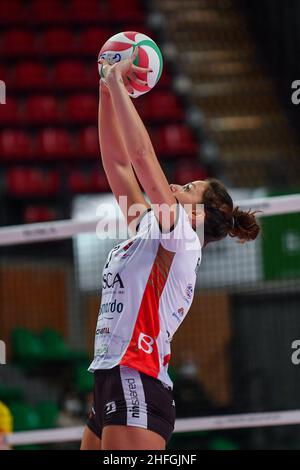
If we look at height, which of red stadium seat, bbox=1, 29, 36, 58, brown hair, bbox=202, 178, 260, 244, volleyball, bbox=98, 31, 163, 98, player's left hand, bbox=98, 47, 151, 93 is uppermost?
red stadium seat, bbox=1, 29, 36, 58

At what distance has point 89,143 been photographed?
453 inches

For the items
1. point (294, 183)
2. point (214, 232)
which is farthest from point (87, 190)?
point (214, 232)

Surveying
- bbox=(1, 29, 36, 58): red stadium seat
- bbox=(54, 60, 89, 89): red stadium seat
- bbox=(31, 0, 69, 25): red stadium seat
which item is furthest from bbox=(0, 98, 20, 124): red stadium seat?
bbox=(31, 0, 69, 25): red stadium seat

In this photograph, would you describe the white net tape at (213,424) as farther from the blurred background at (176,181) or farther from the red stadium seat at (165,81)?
the red stadium seat at (165,81)

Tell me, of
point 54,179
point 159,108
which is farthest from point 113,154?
point 159,108

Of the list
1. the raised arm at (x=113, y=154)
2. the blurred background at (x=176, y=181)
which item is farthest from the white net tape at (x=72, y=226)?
the raised arm at (x=113, y=154)

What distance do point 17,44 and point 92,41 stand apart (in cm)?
98

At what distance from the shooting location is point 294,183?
9875 mm

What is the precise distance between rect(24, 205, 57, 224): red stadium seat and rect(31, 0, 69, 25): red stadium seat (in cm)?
368

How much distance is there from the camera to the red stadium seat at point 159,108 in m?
12.0

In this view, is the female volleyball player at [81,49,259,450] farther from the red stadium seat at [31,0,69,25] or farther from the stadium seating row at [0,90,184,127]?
the red stadium seat at [31,0,69,25]

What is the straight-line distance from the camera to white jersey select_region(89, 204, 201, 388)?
3.77 m

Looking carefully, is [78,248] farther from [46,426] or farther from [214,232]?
[214,232]

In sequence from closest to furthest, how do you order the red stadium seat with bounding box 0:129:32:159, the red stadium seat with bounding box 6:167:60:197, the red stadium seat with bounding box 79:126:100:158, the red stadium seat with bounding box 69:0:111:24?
the red stadium seat with bounding box 6:167:60:197 < the red stadium seat with bounding box 0:129:32:159 < the red stadium seat with bounding box 79:126:100:158 < the red stadium seat with bounding box 69:0:111:24
